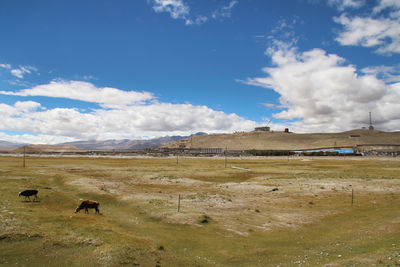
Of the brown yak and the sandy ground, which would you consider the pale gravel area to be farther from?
the brown yak

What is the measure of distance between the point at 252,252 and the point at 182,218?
28.2 ft

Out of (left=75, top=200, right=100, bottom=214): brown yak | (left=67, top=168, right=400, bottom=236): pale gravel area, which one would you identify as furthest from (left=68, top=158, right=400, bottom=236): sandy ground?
(left=75, top=200, right=100, bottom=214): brown yak

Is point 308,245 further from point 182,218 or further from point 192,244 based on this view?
point 182,218

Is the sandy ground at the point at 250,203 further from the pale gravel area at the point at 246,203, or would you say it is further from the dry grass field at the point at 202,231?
the dry grass field at the point at 202,231

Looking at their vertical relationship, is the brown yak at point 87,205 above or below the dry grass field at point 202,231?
above

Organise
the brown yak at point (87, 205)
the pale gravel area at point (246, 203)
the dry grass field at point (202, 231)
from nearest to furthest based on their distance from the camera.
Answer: the dry grass field at point (202, 231), the brown yak at point (87, 205), the pale gravel area at point (246, 203)

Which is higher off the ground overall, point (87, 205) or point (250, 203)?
point (87, 205)

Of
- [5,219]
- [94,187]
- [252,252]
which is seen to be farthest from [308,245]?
[94,187]

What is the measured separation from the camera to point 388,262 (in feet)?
44.3

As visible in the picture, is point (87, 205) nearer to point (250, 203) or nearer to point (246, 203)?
point (246, 203)

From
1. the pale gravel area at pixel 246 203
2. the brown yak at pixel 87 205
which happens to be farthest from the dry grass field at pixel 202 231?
the brown yak at pixel 87 205

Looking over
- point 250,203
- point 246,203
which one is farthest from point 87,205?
point 250,203

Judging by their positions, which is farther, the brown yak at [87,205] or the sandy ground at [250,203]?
the sandy ground at [250,203]

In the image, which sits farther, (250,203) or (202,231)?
(250,203)
